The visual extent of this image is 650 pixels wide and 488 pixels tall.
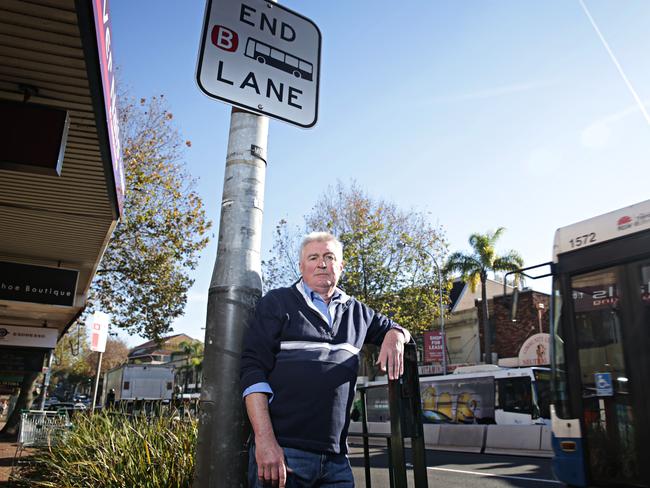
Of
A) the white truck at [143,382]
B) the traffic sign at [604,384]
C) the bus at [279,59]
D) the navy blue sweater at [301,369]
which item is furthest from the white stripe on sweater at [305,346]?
the white truck at [143,382]

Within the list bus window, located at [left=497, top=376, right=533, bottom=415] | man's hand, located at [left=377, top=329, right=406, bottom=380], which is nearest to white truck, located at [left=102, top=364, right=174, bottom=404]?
bus window, located at [left=497, top=376, right=533, bottom=415]

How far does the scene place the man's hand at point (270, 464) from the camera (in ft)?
6.88

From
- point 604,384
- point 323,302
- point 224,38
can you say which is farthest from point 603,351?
point 224,38

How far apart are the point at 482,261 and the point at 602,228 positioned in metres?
30.0

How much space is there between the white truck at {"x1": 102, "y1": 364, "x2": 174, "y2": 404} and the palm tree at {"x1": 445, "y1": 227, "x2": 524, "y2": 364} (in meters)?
19.2

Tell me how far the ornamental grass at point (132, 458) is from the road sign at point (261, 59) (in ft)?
10.1

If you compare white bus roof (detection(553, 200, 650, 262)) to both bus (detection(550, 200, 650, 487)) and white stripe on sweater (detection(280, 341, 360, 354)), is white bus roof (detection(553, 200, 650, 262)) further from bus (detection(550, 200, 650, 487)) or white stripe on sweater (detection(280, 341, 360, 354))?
white stripe on sweater (detection(280, 341, 360, 354))

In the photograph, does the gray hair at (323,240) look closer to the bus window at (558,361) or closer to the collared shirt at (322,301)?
the collared shirt at (322,301)

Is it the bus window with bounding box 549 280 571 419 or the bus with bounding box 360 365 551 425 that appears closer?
the bus window with bounding box 549 280 571 419

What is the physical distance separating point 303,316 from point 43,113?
381 cm

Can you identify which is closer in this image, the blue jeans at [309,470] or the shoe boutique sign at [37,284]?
the blue jeans at [309,470]

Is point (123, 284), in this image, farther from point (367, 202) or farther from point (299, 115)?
point (299, 115)

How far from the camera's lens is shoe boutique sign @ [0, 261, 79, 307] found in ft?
31.1

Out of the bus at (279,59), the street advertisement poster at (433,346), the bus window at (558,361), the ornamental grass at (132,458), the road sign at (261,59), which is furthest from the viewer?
the street advertisement poster at (433,346)
